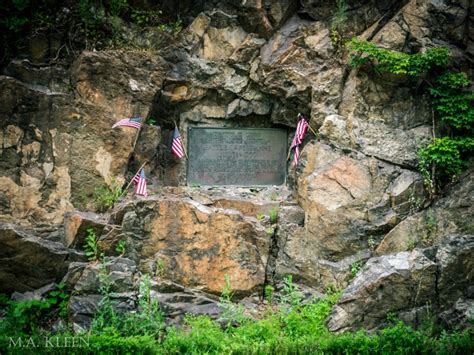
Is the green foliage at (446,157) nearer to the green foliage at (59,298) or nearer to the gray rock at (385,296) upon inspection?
the gray rock at (385,296)

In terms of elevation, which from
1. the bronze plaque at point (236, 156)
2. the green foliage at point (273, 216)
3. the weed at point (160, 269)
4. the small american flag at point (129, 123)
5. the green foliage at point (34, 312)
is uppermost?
the small american flag at point (129, 123)

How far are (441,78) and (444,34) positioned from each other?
1.14 metres

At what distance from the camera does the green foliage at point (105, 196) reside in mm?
10664

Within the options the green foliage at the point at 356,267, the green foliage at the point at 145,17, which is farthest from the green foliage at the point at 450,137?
the green foliage at the point at 145,17

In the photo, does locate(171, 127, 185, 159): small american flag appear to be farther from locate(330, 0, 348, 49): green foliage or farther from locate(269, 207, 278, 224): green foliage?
locate(330, 0, 348, 49): green foliage

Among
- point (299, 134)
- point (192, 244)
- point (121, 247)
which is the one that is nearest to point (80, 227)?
point (121, 247)

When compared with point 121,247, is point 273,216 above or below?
above

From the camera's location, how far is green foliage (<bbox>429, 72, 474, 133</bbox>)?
34.0 feet

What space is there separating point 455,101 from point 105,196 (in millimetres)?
7316

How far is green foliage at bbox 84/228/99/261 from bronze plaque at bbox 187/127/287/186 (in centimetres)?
269

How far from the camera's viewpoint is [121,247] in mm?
9844

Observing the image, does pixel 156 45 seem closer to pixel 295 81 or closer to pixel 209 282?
pixel 295 81

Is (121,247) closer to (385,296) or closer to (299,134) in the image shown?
(299,134)

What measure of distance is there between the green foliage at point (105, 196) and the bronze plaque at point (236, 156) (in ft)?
5.70
